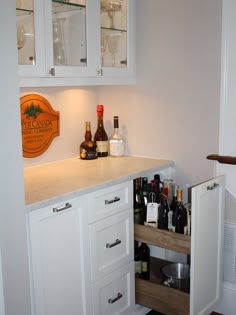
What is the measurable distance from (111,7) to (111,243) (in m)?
1.40

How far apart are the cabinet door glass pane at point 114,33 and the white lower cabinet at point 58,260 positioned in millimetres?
1002

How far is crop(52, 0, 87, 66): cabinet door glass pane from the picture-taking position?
2.28 meters

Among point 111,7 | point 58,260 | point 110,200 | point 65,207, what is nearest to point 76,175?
point 110,200

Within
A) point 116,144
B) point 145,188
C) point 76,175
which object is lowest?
point 145,188

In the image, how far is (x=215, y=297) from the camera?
256 cm

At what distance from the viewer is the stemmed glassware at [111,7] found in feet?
8.37

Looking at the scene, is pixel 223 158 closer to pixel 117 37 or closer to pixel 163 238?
pixel 163 238

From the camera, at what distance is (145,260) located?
105 inches

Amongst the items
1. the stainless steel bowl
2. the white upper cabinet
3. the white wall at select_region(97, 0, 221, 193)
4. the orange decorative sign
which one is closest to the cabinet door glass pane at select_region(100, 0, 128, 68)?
the white upper cabinet

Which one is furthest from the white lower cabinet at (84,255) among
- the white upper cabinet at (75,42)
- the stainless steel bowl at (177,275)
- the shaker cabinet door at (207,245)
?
the white upper cabinet at (75,42)

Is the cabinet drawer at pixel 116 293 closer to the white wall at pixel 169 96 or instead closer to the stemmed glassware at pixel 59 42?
the white wall at pixel 169 96

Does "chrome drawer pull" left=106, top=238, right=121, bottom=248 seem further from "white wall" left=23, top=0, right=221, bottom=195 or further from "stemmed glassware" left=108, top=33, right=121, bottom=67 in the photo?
"stemmed glassware" left=108, top=33, right=121, bottom=67

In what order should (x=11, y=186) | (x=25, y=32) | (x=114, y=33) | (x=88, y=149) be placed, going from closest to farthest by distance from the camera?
(x=11, y=186), (x=25, y=32), (x=114, y=33), (x=88, y=149)

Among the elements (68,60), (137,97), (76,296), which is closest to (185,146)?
(137,97)
